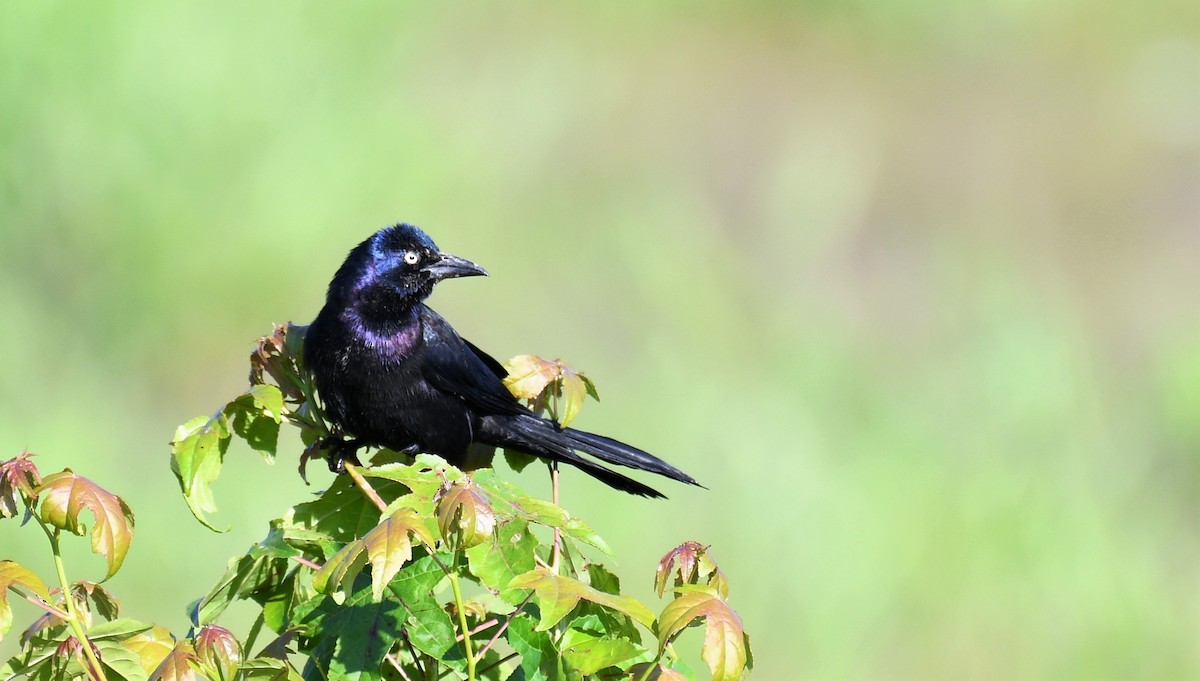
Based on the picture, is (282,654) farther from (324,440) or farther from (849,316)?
(849,316)

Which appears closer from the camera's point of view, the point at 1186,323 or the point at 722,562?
the point at 722,562

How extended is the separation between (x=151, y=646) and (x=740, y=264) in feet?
15.7

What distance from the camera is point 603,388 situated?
5895 millimetres

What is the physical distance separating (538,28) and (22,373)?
3.63 metres

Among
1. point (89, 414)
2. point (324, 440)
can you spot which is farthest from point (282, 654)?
point (89, 414)

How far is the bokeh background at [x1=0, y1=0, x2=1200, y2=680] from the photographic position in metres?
5.00

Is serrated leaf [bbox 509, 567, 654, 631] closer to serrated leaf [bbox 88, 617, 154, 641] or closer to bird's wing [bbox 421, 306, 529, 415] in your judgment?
serrated leaf [bbox 88, 617, 154, 641]

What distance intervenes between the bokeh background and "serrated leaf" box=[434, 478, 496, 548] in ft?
10.7

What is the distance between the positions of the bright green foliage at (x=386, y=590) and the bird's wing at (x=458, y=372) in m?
1.25

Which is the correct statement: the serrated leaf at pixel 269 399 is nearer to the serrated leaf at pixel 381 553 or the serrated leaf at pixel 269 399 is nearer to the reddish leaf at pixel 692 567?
the serrated leaf at pixel 381 553

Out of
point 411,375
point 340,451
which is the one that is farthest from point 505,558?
point 411,375

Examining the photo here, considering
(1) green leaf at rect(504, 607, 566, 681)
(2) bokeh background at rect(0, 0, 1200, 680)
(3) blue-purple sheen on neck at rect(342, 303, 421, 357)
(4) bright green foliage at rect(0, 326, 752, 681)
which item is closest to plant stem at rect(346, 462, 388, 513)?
(4) bright green foliage at rect(0, 326, 752, 681)

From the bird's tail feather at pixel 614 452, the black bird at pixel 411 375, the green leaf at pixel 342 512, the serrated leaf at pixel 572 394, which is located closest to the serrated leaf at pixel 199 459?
the green leaf at pixel 342 512

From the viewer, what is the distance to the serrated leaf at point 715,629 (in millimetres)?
1777
